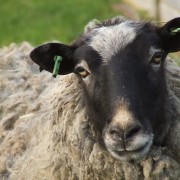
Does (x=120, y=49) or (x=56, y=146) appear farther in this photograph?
(x=56, y=146)

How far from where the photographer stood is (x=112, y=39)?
4.69 metres

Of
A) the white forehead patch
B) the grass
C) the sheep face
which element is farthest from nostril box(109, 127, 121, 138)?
the grass

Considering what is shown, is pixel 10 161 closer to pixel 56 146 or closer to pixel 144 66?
pixel 56 146

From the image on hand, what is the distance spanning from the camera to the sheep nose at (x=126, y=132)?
166 inches

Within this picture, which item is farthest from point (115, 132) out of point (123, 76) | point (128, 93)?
point (123, 76)

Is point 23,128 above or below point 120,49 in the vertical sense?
below

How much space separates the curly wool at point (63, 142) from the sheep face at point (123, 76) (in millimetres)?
144

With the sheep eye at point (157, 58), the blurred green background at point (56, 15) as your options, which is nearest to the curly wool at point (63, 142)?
the sheep eye at point (157, 58)

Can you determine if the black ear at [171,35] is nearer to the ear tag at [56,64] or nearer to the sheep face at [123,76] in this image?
the sheep face at [123,76]

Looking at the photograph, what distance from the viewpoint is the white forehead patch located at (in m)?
4.61

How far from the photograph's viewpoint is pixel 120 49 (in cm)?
460

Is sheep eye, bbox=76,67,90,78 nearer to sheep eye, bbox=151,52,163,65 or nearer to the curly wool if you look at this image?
the curly wool

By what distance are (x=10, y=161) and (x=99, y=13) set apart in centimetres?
743

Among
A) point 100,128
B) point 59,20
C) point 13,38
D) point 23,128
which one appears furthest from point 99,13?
point 100,128
